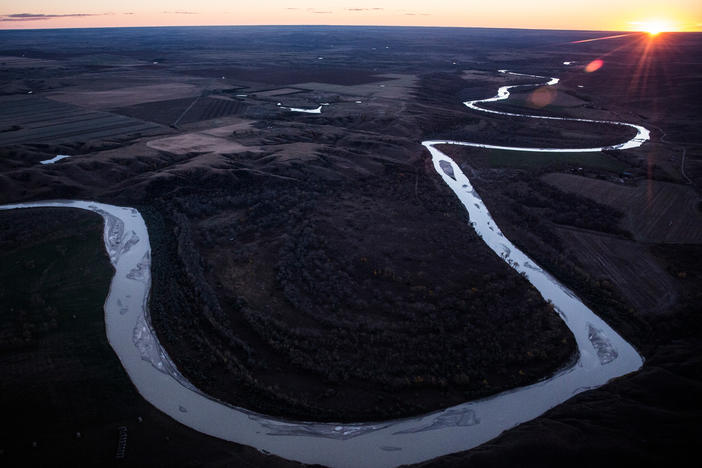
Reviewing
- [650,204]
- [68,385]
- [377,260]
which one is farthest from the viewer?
[650,204]

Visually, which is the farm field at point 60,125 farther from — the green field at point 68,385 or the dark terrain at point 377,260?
the green field at point 68,385

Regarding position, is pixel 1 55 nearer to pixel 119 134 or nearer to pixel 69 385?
pixel 119 134

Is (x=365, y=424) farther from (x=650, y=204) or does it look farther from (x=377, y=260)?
(x=650, y=204)

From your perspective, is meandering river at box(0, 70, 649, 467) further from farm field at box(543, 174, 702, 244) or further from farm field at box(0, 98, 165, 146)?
farm field at box(0, 98, 165, 146)

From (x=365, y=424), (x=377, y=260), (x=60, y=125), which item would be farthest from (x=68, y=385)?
(x=60, y=125)

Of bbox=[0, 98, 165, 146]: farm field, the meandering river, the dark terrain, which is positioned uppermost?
bbox=[0, 98, 165, 146]: farm field

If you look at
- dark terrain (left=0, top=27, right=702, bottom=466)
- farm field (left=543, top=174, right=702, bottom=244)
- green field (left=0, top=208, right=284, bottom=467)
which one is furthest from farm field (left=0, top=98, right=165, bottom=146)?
farm field (left=543, top=174, right=702, bottom=244)

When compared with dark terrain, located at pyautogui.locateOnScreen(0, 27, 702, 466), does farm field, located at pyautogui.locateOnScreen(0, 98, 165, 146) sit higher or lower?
higher
